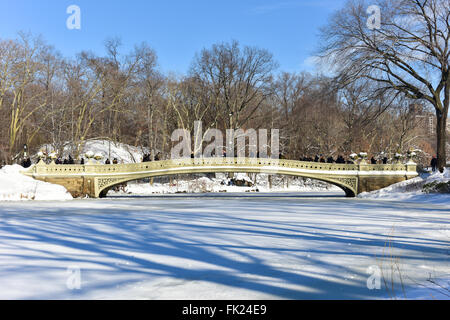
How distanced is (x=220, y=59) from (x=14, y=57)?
17038mm

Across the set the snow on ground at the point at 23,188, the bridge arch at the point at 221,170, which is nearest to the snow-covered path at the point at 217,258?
the snow on ground at the point at 23,188

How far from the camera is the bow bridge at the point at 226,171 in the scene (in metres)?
28.2

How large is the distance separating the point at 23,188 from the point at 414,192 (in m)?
22.0

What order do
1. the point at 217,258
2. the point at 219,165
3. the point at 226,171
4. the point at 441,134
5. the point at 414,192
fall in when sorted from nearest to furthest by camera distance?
the point at 217,258 → the point at 414,192 → the point at 441,134 → the point at 226,171 → the point at 219,165

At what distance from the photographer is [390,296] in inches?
210

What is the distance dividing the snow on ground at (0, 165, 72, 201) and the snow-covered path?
42.3 ft

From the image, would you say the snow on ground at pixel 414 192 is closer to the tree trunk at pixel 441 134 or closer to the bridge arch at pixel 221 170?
the tree trunk at pixel 441 134

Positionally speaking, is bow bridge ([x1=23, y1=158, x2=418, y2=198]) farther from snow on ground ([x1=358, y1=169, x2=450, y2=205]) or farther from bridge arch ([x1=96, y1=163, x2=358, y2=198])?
snow on ground ([x1=358, y1=169, x2=450, y2=205])

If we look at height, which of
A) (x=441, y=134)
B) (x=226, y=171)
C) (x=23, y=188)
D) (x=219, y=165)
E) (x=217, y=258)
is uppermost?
(x=441, y=134)

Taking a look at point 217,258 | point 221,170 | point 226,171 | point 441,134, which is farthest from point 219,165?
point 217,258

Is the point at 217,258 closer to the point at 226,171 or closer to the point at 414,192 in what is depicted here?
the point at 414,192

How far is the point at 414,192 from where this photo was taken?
2439 cm

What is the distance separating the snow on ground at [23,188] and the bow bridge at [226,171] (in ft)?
4.44

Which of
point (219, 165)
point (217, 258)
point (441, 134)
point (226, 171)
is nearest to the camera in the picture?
point (217, 258)
